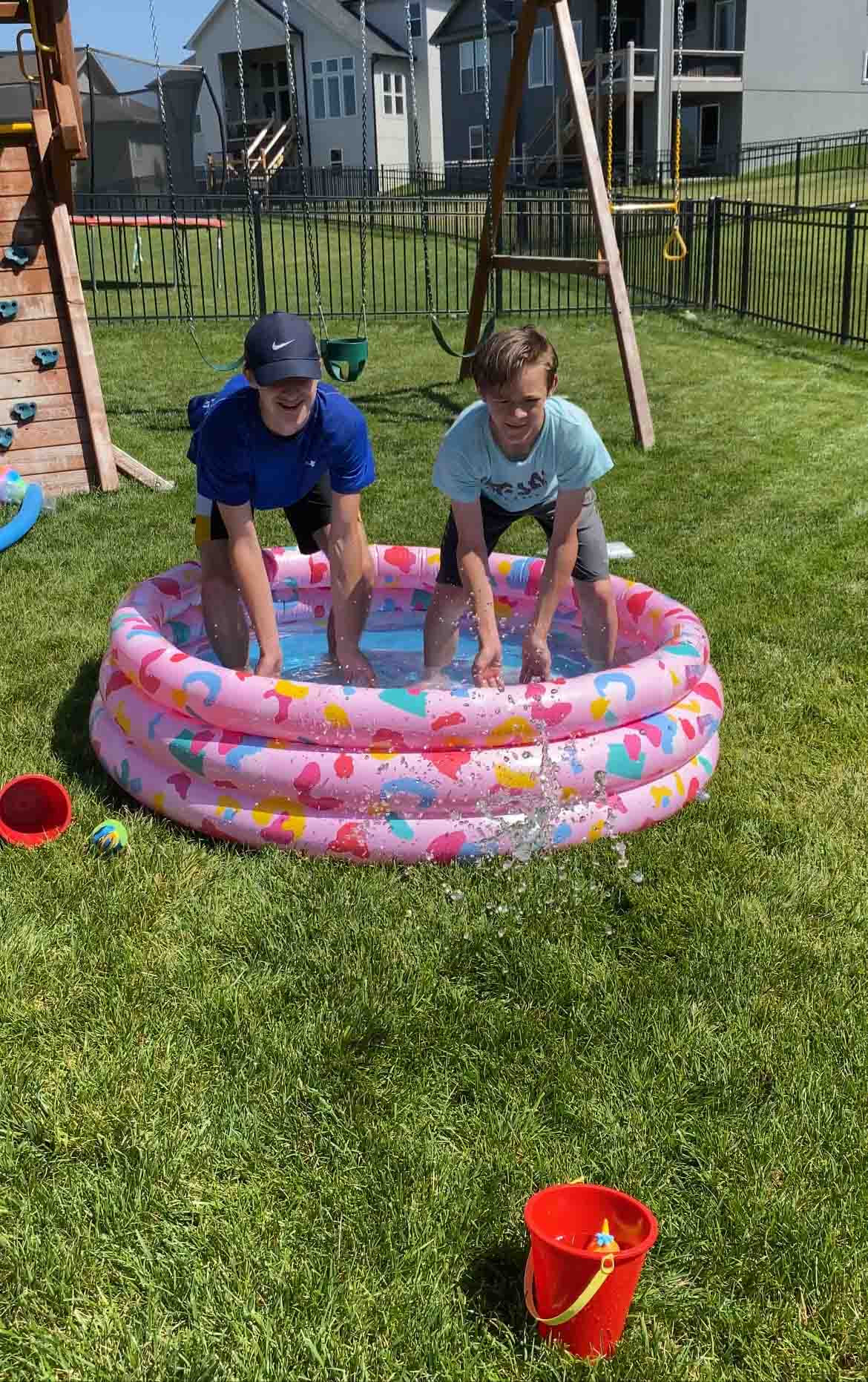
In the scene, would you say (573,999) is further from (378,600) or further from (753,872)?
(378,600)

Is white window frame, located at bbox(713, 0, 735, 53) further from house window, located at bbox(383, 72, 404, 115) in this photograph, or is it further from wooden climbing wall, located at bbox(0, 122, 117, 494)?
wooden climbing wall, located at bbox(0, 122, 117, 494)

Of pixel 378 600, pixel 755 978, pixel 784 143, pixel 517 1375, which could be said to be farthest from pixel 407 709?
pixel 784 143

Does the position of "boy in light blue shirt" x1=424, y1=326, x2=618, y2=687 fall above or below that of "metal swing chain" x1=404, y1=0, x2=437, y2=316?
below

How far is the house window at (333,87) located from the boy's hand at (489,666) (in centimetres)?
4220

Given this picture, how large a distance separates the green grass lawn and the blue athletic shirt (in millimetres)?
1086

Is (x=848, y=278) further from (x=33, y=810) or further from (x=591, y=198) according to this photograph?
(x=33, y=810)

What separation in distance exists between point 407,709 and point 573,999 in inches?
38.9

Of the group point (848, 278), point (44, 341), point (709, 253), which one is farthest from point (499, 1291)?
point (709, 253)

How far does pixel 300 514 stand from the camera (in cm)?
477

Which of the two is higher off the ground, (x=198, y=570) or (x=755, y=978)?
(x=198, y=570)

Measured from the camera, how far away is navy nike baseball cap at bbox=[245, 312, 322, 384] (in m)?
3.69

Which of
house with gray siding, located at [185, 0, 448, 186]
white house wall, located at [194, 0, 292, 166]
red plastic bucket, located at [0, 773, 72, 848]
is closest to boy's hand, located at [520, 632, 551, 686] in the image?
red plastic bucket, located at [0, 773, 72, 848]

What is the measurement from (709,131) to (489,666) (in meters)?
34.7

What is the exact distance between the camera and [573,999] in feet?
9.63
